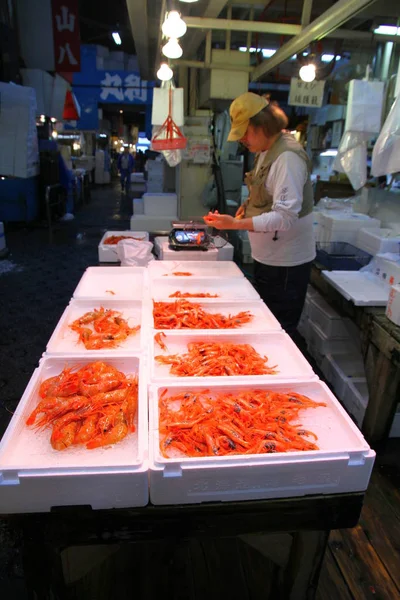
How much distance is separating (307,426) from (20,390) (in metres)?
3.01

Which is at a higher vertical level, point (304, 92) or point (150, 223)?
point (304, 92)

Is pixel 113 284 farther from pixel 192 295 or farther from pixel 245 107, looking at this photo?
pixel 245 107

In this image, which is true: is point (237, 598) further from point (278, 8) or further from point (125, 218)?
point (125, 218)

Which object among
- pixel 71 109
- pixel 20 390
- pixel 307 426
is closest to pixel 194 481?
pixel 307 426

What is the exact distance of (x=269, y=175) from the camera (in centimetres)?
299

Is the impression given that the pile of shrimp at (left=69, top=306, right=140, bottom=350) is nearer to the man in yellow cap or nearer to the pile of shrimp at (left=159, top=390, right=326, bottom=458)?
the pile of shrimp at (left=159, top=390, right=326, bottom=458)

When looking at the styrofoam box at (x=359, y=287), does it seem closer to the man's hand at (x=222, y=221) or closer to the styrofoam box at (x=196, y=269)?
the styrofoam box at (x=196, y=269)

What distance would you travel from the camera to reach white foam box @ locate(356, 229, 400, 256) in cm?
385

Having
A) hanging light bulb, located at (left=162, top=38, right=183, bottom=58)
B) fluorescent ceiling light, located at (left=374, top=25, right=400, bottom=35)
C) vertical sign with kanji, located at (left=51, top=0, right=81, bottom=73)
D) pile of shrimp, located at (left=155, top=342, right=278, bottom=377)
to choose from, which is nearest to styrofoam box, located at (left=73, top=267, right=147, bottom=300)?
pile of shrimp, located at (left=155, top=342, right=278, bottom=377)

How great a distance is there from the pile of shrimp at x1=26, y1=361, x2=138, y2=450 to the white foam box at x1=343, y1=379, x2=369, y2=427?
88.5 inches

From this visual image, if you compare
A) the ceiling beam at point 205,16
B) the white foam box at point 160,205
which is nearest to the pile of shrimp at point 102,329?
the ceiling beam at point 205,16

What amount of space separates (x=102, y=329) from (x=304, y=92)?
4791 mm

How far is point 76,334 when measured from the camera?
2.45 meters

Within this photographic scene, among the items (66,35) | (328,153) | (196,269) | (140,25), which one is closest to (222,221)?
(196,269)
